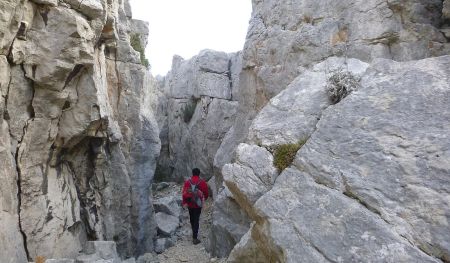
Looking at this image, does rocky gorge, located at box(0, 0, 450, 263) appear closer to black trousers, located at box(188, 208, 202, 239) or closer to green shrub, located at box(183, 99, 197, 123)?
black trousers, located at box(188, 208, 202, 239)

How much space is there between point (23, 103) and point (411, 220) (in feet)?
33.0

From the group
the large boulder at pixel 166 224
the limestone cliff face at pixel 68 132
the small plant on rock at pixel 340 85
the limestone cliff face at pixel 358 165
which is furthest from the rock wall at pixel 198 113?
the small plant on rock at pixel 340 85

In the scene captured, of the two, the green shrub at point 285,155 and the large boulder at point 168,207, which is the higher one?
Result: the green shrub at point 285,155

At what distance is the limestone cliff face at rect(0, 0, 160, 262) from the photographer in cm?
1047

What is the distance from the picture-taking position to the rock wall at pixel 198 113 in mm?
31969

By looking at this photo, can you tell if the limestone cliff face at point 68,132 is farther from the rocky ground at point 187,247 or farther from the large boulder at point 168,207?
the large boulder at point 168,207

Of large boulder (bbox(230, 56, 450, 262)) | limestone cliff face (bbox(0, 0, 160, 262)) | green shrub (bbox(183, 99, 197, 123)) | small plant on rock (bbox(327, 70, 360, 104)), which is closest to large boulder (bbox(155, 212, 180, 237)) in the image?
limestone cliff face (bbox(0, 0, 160, 262))

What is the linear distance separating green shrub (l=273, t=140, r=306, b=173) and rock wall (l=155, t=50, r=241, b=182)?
23.5 m

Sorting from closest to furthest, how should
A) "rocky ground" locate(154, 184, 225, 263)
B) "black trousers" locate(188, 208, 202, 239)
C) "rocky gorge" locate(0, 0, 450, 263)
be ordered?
"rocky gorge" locate(0, 0, 450, 263) < "rocky ground" locate(154, 184, 225, 263) < "black trousers" locate(188, 208, 202, 239)

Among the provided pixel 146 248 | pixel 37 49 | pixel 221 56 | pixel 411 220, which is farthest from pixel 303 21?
pixel 221 56

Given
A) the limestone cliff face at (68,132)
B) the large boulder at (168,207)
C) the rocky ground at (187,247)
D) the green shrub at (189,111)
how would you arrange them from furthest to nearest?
the green shrub at (189,111) → the large boulder at (168,207) → the rocky ground at (187,247) → the limestone cliff face at (68,132)

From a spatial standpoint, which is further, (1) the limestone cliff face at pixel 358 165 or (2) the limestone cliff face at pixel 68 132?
(2) the limestone cliff face at pixel 68 132

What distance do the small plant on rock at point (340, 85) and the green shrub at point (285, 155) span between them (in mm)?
1279

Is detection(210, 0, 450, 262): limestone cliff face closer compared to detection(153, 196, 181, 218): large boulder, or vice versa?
detection(210, 0, 450, 262): limestone cliff face
